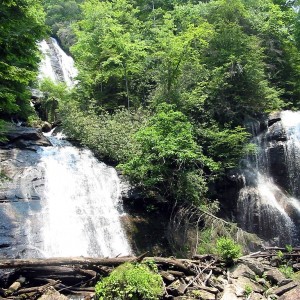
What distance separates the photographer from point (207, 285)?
356 inches

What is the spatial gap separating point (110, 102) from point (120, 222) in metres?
11.7

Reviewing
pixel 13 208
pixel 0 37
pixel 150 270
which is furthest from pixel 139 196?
pixel 0 37

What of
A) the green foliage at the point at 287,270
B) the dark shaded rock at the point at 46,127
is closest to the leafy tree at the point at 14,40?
the green foliage at the point at 287,270

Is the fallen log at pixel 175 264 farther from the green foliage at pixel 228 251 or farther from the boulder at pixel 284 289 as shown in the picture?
the boulder at pixel 284 289

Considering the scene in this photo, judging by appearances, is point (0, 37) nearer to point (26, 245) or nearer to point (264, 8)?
point (26, 245)

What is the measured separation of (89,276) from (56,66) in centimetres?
3051

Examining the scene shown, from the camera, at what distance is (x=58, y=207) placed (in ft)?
44.7

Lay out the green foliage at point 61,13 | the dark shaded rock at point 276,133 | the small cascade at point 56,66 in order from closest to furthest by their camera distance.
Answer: the dark shaded rock at point 276,133, the small cascade at point 56,66, the green foliage at point 61,13

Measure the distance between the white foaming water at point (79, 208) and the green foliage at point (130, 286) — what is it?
3.47 m

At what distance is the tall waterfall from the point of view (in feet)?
54.2

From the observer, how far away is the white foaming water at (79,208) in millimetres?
12297

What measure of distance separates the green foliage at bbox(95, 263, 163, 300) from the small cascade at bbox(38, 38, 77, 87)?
27.1 metres

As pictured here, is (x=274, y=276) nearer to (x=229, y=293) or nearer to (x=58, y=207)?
(x=229, y=293)

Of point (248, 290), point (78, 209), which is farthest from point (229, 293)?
point (78, 209)
